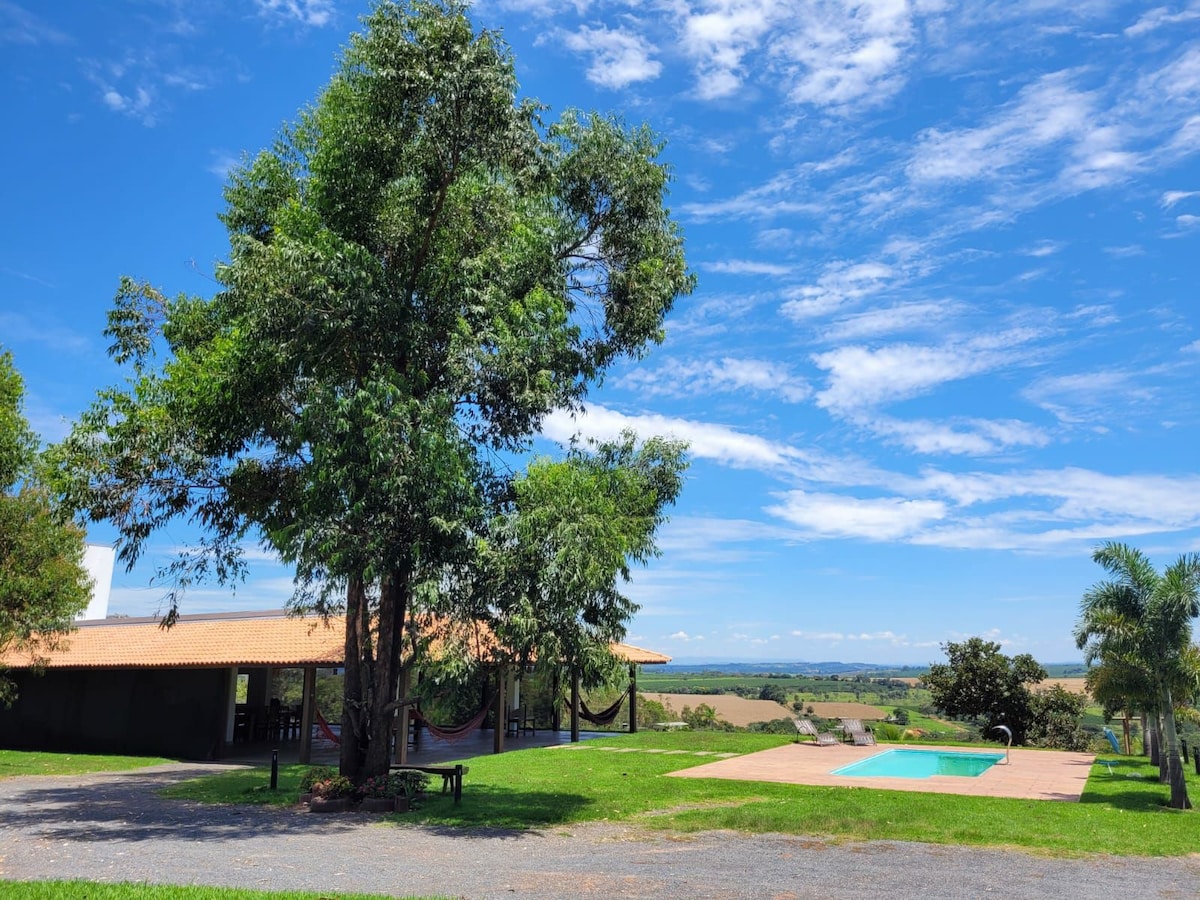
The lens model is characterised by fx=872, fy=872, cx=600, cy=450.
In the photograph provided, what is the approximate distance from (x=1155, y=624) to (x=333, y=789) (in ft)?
37.6

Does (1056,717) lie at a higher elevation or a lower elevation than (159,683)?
lower

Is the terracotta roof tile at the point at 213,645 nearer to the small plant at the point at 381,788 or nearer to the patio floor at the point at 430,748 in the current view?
the patio floor at the point at 430,748

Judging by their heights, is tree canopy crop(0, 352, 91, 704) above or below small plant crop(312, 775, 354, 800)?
above

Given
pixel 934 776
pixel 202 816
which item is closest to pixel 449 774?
pixel 202 816

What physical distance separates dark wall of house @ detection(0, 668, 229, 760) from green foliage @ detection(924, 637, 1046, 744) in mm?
18234

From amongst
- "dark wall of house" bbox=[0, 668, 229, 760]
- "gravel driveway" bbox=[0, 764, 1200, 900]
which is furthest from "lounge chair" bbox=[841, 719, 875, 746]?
"dark wall of house" bbox=[0, 668, 229, 760]

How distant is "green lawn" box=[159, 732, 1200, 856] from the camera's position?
9648 mm

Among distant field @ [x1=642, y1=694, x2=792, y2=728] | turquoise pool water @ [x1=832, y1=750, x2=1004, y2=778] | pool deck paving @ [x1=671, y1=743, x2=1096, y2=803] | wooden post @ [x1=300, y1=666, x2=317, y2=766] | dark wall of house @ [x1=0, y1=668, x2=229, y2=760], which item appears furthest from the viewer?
distant field @ [x1=642, y1=694, x2=792, y2=728]

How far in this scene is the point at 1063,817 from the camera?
1078cm

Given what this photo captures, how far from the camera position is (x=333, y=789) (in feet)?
37.8

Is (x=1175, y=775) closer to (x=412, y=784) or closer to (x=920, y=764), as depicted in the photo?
(x=920, y=764)

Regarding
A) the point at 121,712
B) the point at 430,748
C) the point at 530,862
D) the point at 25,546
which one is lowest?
the point at 430,748

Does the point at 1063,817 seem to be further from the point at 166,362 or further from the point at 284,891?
the point at 166,362

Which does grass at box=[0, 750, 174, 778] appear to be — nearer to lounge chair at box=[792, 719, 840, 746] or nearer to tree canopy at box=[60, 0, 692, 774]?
tree canopy at box=[60, 0, 692, 774]
